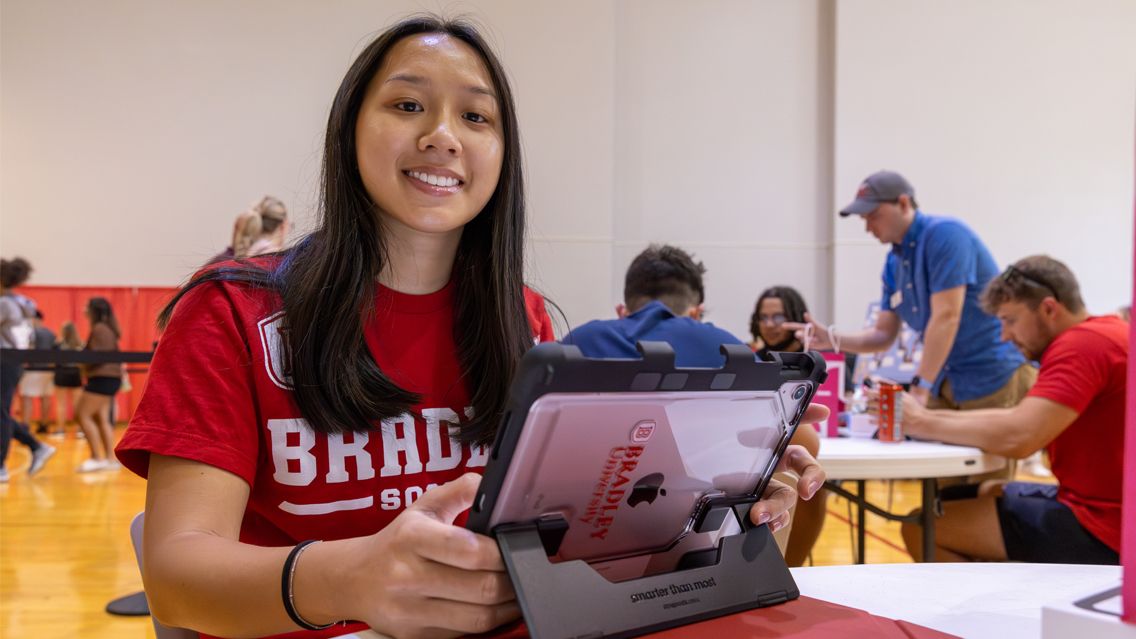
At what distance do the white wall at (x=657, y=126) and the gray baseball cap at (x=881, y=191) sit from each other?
3.92m

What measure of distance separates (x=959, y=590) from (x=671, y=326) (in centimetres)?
140

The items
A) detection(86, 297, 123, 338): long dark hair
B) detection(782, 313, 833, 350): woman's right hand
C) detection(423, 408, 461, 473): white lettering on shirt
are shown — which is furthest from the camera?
detection(86, 297, 123, 338): long dark hair

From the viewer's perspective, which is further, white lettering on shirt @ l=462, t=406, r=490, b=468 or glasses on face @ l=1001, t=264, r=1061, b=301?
glasses on face @ l=1001, t=264, r=1061, b=301

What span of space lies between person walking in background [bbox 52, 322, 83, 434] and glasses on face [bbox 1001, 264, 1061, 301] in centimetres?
640

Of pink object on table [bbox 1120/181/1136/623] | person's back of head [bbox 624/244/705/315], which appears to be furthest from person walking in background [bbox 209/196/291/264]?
pink object on table [bbox 1120/181/1136/623]

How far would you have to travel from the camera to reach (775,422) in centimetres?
70

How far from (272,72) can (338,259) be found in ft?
25.4

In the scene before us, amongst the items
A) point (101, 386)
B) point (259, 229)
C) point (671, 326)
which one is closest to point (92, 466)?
point (101, 386)

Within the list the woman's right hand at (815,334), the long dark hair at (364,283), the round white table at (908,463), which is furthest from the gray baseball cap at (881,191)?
the long dark hair at (364,283)

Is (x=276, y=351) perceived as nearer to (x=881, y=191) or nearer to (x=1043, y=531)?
(x=1043, y=531)

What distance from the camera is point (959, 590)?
859mm

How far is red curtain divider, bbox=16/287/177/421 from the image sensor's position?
26.5 feet

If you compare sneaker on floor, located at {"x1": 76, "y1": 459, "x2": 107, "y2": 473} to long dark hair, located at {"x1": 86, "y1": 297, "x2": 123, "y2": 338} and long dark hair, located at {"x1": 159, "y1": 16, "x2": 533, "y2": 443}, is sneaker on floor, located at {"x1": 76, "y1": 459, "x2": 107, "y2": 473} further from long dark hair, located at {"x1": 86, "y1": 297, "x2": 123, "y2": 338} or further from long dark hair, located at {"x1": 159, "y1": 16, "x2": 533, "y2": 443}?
long dark hair, located at {"x1": 159, "y1": 16, "x2": 533, "y2": 443}

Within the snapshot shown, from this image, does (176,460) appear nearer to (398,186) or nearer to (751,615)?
(398,186)
